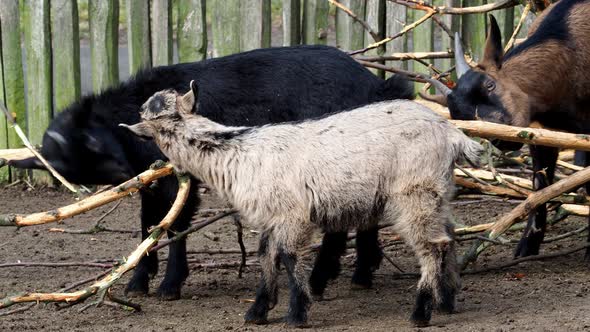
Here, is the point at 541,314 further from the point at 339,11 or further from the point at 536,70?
the point at 339,11

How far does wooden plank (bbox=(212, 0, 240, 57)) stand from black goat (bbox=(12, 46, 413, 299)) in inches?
117

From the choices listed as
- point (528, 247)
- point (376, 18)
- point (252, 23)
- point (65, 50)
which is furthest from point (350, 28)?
point (528, 247)

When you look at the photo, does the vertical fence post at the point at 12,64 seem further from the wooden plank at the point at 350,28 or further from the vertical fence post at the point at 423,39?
the vertical fence post at the point at 423,39

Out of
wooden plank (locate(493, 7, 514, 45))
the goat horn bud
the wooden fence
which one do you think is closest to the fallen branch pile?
the goat horn bud

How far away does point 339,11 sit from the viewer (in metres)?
9.77

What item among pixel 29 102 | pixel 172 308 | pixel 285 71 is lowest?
pixel 172 308

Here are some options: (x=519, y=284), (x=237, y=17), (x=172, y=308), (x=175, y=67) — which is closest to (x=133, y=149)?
(x=175, y=67)

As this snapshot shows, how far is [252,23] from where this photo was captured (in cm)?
962

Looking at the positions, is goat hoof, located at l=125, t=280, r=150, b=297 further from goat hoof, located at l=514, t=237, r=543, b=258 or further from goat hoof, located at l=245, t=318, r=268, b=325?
goat hoof, located at l=514, t=237, r=543, b=258

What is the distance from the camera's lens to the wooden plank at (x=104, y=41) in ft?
31.7

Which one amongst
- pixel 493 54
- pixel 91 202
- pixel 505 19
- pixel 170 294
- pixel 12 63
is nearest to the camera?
pixel 91 202

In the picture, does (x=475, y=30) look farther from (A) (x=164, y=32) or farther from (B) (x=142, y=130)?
(B) (x=142, y=130)

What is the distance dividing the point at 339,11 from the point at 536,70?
9.83ft

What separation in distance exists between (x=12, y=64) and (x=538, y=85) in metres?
5.12
